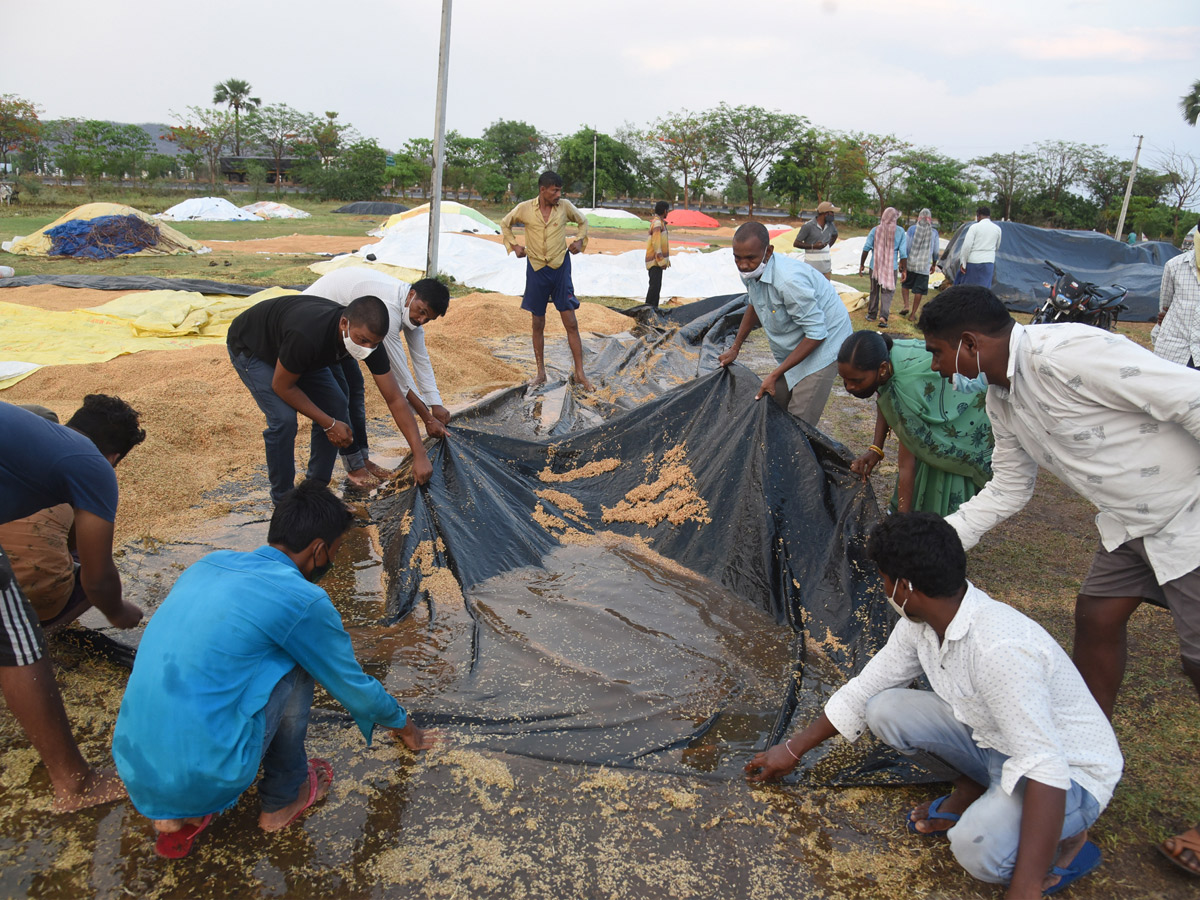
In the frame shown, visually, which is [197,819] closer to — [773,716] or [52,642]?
[52,642]

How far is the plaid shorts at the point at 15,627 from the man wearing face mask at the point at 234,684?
0.39 m

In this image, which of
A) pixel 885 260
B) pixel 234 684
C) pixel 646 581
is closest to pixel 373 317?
pixel 646 581

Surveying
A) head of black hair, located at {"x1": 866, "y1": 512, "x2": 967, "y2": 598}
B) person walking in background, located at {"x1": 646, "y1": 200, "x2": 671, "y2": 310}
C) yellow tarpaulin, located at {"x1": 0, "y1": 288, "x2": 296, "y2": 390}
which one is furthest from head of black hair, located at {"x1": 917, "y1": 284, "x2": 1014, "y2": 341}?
person walking in background, located at {"x1": 646, "y1": 200, "x2": 671, "y2": 310}

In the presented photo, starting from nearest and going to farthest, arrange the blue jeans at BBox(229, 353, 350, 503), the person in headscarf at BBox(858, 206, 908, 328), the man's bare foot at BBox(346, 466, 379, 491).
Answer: the blue jeans at BBox(229, 353, 350, 503)
the man's bare foot at BBox(346, 466, 379, 491)
the person in headscarf at BBox(858, 206, 908, 328)

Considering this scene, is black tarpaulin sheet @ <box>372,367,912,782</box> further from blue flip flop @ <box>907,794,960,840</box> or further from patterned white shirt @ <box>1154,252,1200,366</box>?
patterned white shirt @ <box>1154,252,1200,366</box>

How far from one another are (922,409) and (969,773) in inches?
58.9

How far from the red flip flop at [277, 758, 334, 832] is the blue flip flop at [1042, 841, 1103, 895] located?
1.73 metres

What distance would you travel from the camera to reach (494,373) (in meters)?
6.20

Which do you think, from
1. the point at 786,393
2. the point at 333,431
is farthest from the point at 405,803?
the point at 786,393

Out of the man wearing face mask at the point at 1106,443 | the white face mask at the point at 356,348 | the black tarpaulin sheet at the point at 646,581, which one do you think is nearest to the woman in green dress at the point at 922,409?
the black tarpaulin sheet at the point at 646,581

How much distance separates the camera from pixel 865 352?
2.78m

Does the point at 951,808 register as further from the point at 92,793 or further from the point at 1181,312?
the point at 1181,312

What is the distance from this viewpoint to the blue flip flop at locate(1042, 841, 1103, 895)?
1692 mm

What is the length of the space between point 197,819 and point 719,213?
117ft
